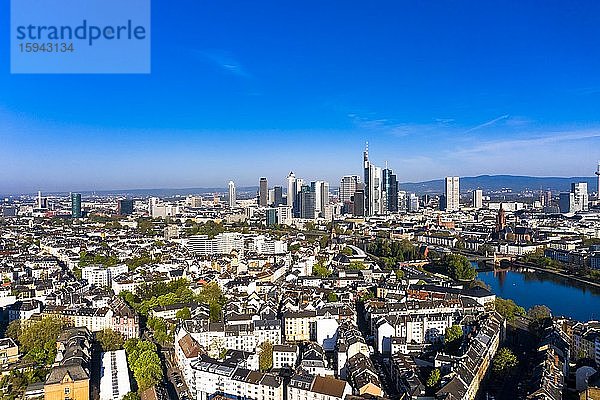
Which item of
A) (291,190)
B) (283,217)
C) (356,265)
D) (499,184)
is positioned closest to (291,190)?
(291,190)

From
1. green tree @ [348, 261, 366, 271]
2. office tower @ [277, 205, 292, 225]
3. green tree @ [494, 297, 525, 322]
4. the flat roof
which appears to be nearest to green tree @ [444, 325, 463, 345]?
green tree @ [494, 297, 525, 322]

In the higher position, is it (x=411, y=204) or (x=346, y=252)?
(x=411, y=204)

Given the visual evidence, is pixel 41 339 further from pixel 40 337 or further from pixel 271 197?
pixel 271 197

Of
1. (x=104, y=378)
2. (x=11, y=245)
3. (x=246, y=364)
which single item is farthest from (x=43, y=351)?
(x=11, y=245)

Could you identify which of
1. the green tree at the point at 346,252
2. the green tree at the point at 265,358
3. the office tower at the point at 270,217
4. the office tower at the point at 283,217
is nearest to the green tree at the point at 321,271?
the green tree at the point at 346,252

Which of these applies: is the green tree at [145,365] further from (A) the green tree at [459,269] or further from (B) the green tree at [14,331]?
(A) the green tree at [459,269]
